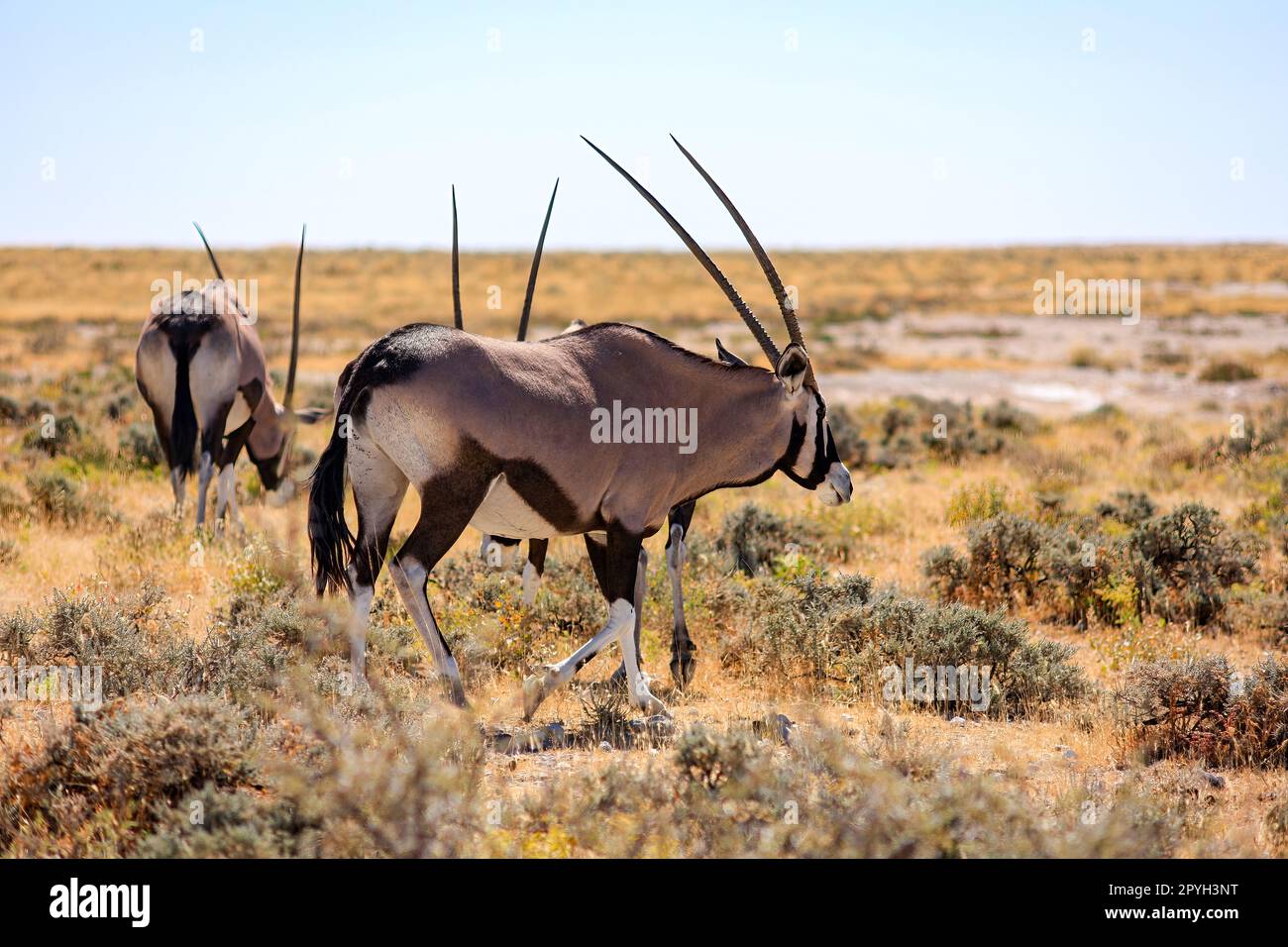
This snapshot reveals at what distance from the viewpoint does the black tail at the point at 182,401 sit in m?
12.2

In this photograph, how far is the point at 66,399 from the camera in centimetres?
2114

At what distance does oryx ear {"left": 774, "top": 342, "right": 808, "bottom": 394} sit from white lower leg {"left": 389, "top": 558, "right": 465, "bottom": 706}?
250cm

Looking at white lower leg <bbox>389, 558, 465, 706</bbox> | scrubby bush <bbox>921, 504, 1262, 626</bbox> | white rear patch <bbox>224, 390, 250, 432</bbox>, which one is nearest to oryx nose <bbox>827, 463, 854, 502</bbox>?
white lower leg <bbox>389, 558, 465, 706</bbox>

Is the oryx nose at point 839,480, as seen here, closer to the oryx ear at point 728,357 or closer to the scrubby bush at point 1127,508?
the oryx ear at point 728,357

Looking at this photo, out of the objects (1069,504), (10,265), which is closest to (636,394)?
(1069,504)

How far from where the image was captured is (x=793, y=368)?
24.1 ft

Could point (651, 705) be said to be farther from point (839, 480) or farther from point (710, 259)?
point (710, 259)

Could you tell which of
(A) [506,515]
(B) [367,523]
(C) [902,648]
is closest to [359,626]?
(B) [367,523]

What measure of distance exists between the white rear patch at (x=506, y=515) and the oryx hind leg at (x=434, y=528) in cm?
17

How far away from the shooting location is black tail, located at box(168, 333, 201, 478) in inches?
481

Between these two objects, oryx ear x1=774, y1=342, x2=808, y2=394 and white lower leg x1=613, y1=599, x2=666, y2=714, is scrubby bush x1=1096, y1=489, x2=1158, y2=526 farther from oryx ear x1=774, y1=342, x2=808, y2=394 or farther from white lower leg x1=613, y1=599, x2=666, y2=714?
white lower leg x1=613, y1=599, x2=666, y2=714
